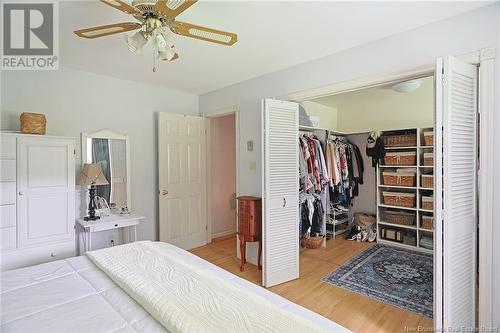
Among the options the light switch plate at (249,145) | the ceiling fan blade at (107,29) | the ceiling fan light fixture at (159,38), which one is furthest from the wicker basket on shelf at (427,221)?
the ceiling fan blade at (107,29)

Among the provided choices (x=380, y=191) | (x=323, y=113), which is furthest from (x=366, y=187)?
(x=323, y=113)

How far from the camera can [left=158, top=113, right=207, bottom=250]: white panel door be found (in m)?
3.68

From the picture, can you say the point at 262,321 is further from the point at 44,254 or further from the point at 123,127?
the point at 123,127

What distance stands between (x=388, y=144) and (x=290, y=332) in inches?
151

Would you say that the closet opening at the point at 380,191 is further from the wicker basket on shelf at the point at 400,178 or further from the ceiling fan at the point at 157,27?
the ceiling fan at the point at 157,27

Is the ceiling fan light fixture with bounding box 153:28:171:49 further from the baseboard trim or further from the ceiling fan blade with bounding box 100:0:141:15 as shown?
the baseboard trim

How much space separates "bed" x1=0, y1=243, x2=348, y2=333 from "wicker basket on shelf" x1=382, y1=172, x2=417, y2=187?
336cm

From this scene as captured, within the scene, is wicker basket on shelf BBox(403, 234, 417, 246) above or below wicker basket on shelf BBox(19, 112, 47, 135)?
below

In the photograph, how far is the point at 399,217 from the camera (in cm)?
400

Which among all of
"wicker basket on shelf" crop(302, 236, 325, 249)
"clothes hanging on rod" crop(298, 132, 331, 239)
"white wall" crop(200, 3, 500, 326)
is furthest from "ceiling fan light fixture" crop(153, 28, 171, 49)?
"wicker basket on shelf" crop(302, 236, 325, 249)

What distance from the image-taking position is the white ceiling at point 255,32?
1.81 m

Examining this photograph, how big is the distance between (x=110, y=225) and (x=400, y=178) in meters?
4.01

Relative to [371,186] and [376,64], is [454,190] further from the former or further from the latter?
[371,186]

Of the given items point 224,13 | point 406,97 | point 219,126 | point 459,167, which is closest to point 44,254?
point 224,13
